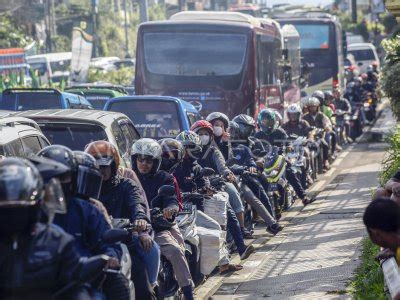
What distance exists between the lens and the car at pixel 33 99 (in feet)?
60.6

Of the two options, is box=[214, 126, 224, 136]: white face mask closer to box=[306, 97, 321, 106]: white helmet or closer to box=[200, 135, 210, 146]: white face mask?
box=[200, 135, 210, 146]: white face mask

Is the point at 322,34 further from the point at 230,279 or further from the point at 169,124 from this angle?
the point at 230,279

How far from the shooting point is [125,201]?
848 centimetres

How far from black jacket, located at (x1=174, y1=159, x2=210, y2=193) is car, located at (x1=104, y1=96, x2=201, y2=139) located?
155 inches

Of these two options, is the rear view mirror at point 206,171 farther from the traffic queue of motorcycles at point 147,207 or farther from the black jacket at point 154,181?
the black jacket at point 154,181

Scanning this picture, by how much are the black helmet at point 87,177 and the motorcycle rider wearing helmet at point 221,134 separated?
7622mm

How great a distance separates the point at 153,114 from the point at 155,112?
49mm

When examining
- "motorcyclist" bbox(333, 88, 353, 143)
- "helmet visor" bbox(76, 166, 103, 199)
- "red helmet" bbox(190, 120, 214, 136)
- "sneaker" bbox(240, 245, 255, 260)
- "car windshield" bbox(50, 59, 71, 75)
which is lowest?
"car windshield" bbox(50, 59, 71, 75)

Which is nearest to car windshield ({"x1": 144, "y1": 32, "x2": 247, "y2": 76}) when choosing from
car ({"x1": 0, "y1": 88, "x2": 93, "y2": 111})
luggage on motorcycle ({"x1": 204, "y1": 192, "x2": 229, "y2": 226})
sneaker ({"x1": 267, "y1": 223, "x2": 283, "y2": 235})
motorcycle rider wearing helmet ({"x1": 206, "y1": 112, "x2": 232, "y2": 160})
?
car ({"x1": 0, "y1": 88, "x2": 93, "y2": 111})

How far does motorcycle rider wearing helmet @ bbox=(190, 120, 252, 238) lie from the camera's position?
13.6 m

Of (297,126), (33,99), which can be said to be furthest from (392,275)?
(297,126)

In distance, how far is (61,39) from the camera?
62438 mm

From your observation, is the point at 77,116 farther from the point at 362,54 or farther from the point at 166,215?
the point at 362,54

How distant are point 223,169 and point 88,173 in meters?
6.57
